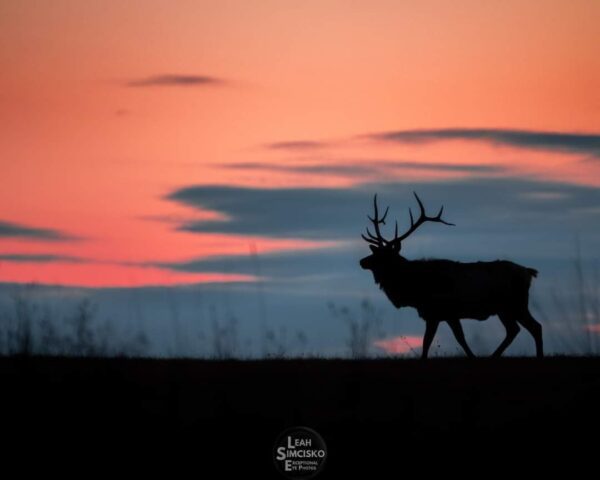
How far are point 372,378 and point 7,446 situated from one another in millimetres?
4764

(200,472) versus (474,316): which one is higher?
(474,316)

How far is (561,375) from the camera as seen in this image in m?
17.7

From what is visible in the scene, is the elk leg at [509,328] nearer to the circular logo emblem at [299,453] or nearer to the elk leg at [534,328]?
the elk leg at [534,328]

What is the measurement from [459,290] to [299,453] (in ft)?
34.0

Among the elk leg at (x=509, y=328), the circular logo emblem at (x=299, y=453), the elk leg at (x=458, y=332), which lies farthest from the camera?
the elk leg at (x=509, y=328)

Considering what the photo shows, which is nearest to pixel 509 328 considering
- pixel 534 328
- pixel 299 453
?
pixel 534 328

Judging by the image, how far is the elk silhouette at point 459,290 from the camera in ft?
77.2

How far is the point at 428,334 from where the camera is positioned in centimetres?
2303

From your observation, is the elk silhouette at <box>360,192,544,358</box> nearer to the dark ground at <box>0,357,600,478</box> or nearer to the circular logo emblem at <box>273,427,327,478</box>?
the dark ground at <box>0,357,600,478</box>

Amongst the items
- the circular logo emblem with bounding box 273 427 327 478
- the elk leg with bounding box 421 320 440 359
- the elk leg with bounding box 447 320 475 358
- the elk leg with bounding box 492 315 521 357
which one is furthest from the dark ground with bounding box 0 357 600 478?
the elk leg with bounding box 492 315 521 357

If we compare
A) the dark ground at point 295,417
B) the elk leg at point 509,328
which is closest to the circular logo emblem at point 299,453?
the dark ground at point 295,417

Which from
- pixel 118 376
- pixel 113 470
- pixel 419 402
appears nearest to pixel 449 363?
pixel 419 402

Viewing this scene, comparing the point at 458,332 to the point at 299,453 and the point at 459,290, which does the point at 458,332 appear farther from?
the point at 299,453

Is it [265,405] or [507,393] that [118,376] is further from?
[507,393]
